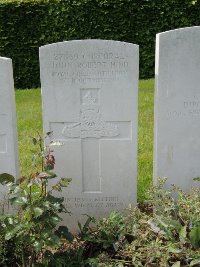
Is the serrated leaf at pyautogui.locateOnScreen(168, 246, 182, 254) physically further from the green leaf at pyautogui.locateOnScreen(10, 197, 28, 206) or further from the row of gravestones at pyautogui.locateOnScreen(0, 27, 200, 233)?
the green leaf at pyautogui.locateOnScreen(10, 197, 28, 206)

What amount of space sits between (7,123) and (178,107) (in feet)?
4.62

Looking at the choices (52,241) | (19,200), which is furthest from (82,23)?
(52,241)

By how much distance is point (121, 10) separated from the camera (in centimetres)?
900

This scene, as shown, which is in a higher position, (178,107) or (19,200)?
(178,107)

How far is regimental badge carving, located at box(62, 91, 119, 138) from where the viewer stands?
346 cm

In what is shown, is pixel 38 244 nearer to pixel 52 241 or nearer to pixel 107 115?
pixel 52 241

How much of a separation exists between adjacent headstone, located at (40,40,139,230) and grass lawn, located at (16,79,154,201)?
43 cm

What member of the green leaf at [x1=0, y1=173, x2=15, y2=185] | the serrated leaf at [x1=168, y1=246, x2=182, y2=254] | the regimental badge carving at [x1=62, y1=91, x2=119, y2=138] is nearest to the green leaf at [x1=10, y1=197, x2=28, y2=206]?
the green leaf at [x1=0, y1=173, x2=15, y2=185]

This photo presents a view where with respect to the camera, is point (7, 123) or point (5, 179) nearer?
point (5, 179)

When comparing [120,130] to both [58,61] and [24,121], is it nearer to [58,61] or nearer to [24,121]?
[58,61]

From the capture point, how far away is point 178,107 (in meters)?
3.48

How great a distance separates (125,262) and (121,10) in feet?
22.7

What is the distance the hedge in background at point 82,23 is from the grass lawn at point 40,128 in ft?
2.66

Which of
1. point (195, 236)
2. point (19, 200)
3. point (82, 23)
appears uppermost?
point (82, 23)
